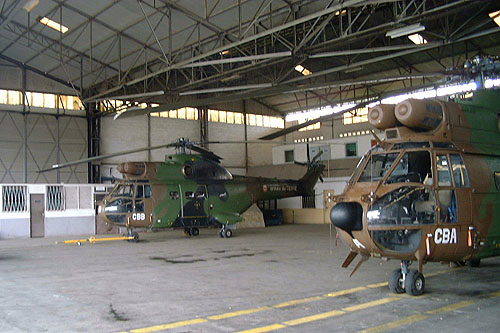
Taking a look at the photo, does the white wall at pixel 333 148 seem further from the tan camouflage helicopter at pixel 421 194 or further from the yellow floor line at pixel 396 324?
the yellow floor line at pixel 396 324

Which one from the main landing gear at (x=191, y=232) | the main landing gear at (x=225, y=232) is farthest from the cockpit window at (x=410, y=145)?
the main landing gear at (x=191, y=232)

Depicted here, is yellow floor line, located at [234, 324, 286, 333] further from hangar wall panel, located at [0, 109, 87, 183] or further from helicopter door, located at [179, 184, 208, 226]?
hangar wall panel, located at [0, 109, 87, 183]

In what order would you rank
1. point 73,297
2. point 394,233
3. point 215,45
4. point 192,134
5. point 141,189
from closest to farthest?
point 394,233 → point 73,297 → point 141,189 → point 215,45 → point 192,134

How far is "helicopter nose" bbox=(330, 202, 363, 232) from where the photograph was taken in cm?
732

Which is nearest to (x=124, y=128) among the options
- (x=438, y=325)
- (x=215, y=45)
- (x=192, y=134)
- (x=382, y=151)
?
(x=192, y=134)

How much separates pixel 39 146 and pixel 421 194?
25519mm

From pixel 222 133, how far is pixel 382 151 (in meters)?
27.2

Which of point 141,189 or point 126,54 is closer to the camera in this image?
point 141,189

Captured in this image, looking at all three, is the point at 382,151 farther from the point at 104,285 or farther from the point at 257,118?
the point at 257,118

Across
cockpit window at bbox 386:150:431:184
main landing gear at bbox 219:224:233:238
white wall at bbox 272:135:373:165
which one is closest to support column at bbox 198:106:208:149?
white wall at bbox 272:135:373:165

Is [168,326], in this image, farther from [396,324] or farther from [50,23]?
[50,23]

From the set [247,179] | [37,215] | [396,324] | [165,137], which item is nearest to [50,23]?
[37,215]

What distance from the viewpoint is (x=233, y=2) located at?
18641mm

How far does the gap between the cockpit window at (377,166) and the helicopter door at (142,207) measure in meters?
11.6
